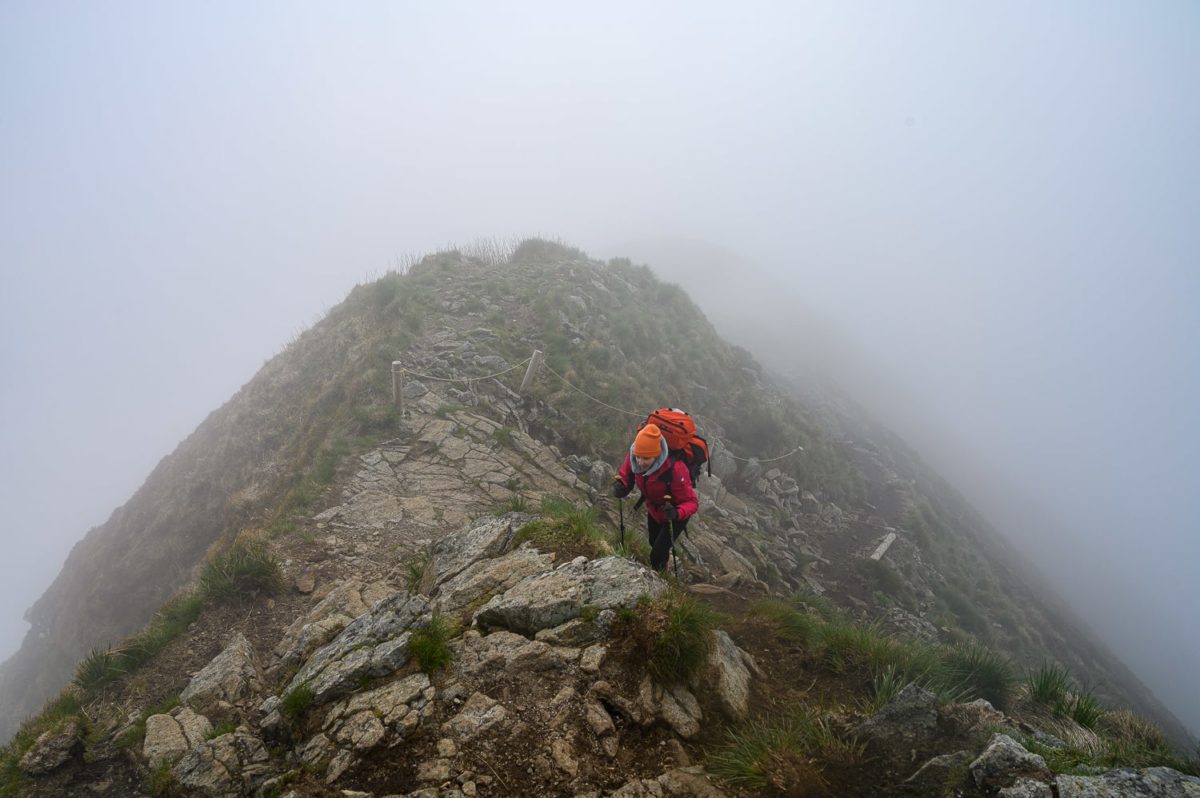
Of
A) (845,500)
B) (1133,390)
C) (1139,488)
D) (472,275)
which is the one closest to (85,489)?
(472,275)

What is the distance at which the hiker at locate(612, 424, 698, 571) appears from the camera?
646 centimetres

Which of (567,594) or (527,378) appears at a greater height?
(567,594)

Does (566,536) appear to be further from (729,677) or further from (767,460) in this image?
(767,460)

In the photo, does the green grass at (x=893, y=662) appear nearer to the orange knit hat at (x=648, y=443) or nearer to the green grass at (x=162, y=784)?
the orange knit hat at (x=648, y=443)

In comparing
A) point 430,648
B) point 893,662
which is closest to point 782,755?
point 893,662

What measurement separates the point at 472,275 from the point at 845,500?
16605 mm

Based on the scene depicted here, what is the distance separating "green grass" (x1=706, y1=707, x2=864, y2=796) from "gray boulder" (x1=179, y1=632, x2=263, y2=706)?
15.5 feet

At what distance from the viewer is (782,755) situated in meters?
3.81

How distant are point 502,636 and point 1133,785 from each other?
447cm

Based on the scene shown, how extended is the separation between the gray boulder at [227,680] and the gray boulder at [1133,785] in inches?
265

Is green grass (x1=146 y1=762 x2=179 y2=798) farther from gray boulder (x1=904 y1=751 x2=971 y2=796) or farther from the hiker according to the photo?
gray boulder (x1=904 y1=751 x2=971 y2=796)

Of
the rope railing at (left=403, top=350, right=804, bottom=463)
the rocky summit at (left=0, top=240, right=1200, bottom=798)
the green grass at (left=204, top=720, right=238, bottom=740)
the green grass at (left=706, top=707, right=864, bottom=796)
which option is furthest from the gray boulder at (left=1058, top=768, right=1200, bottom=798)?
the rope railing at (left=403, top=350, right=804, bottom=463)

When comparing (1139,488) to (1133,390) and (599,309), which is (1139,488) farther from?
(599,309)

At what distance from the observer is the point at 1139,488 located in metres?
96.6
